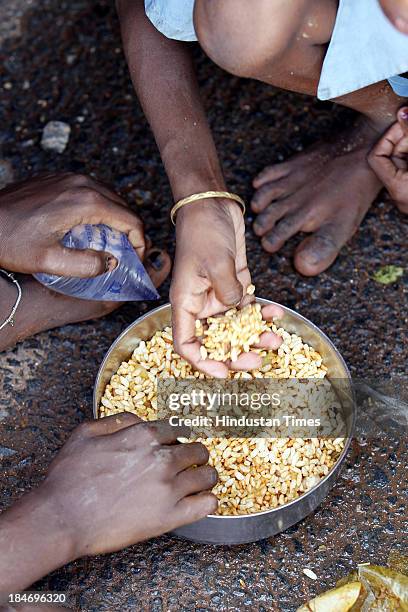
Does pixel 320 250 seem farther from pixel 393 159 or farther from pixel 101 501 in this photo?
pixel 101 501

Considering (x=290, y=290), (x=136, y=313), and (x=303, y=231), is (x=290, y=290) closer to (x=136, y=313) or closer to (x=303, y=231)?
(x=303, y=231)

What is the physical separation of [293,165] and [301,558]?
4.05 ft

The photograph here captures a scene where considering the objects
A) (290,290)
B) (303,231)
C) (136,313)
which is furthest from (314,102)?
(136,313)

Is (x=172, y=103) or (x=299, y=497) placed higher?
(x=172, y=103)

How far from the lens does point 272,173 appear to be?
8.77 ft

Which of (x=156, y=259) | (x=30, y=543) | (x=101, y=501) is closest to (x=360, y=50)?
(x=156, y=259)

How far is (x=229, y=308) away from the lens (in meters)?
2.11

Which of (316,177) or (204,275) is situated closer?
(204,275)

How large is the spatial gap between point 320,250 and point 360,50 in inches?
27.1

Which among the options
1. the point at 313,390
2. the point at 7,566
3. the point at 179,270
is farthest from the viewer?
the point at 313,390

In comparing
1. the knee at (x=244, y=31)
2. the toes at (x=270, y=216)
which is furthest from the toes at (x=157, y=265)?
the knee at (x=244, y=31)

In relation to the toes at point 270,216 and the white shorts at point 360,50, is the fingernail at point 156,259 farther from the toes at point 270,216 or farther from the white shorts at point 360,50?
the white shorts at point 360,50

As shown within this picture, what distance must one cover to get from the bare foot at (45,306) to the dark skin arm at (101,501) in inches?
22.8

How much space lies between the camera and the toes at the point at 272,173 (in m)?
2.67
